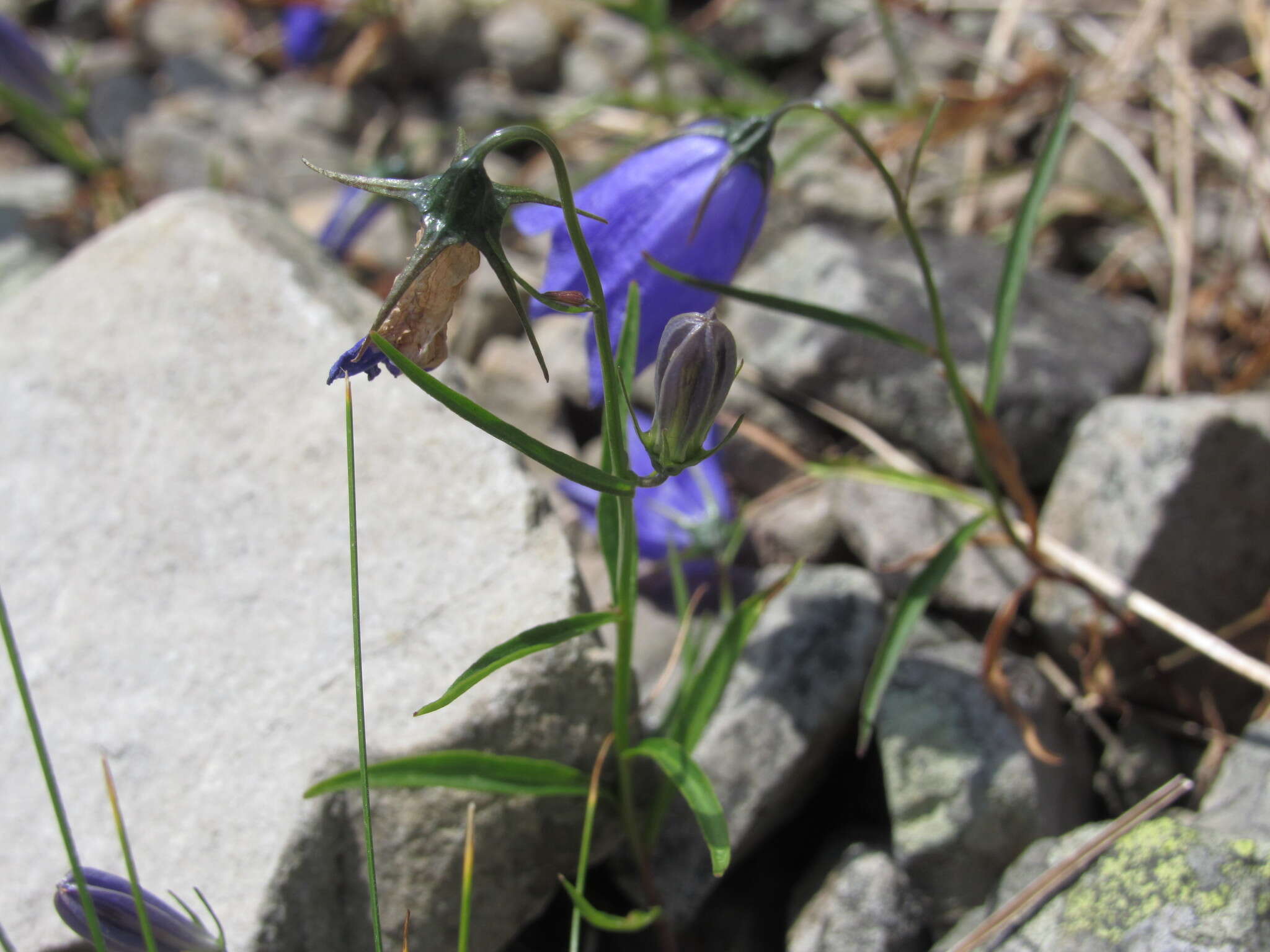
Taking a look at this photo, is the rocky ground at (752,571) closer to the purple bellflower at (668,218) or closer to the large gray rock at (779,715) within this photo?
the large gray rock at (779,715)

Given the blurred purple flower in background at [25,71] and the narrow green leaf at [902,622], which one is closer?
the narrow green leaf at [902,622]

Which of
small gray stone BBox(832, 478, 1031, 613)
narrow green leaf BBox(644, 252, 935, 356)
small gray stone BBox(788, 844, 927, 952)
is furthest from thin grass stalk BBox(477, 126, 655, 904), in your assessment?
small gray stone BBox(832, 478, 1031, 613)

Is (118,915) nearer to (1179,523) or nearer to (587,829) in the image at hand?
(587,829)

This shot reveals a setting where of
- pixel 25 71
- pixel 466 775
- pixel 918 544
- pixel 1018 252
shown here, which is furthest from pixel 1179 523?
pixel 25 71

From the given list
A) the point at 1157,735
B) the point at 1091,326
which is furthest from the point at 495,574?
the point at 1091,326

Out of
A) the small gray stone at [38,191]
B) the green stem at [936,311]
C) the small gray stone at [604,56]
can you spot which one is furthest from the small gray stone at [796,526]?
the small gray stone at [38,191]

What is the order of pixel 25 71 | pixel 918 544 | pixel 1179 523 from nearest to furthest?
pixel 1179 523 < pixel 918 544 < pixel 25 71
